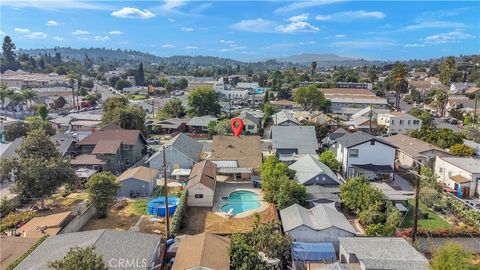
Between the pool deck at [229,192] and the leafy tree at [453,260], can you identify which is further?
the pool deck at [229,192]

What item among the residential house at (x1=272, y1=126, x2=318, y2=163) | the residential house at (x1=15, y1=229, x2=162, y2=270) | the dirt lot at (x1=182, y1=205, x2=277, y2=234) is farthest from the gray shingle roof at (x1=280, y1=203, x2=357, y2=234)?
the residential house at (x1=272, y1=126, x2=318, y2=163)

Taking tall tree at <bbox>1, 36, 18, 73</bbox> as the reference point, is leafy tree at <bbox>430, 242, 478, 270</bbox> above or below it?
below

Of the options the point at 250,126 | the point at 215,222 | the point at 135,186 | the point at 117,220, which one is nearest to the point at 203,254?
the point at 215,222

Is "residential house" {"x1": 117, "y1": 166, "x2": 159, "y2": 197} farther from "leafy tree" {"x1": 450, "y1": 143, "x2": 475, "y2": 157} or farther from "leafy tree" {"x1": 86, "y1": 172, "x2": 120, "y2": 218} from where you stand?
"leafy tree" {"x1": 450, "y1": 143, "x2": 475, "y2": 157}

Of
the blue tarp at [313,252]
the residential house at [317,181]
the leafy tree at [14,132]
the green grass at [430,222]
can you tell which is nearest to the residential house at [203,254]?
the blue tarp at [313,252]

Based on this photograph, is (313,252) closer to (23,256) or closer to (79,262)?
(79,262)

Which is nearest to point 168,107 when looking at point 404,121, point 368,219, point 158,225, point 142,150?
point 142,150

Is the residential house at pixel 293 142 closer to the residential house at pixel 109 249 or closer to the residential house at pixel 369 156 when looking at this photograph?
the residential house at pixel 369 156
